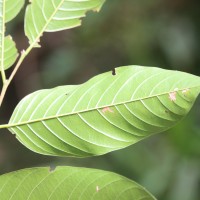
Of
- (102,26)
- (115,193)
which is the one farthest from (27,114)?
(102,26)

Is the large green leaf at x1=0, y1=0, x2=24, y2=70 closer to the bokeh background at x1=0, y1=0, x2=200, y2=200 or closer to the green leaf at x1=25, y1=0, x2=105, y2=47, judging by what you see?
the green leaf at x1=25, y1=0, x2=105, y2=47

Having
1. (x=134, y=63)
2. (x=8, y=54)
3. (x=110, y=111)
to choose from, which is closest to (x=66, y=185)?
(x=110, y=111)

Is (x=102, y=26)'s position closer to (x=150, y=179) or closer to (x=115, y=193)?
(x=150, y=179)

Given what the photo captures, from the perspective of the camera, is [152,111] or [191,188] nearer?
[152,111]

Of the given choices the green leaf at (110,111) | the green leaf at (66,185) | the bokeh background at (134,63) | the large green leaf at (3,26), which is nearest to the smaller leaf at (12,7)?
the large green leaf at (3,26)

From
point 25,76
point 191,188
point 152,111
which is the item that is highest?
point 152,111

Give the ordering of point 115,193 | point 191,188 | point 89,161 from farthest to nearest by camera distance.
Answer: point 89,161, point 191,188, point 115,193

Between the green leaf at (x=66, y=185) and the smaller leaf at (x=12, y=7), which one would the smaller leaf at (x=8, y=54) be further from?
the green leaf at (x=66, y=185)
